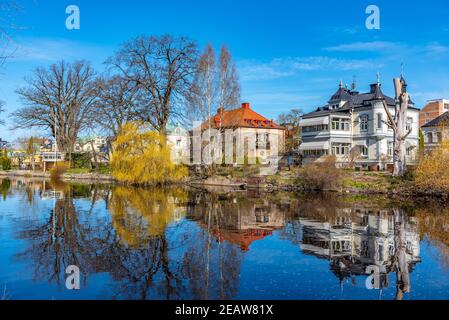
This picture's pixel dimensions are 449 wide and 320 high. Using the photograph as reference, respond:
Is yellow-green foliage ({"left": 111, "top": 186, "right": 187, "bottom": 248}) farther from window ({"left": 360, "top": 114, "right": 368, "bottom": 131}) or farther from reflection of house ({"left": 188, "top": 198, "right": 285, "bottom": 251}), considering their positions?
window ({"left": 360, "top": 114, "right": 368, "bottom": 131})

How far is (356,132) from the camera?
140 feet

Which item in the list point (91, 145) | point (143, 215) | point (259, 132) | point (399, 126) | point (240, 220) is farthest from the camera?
point (91, 145)

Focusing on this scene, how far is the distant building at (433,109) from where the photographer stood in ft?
238

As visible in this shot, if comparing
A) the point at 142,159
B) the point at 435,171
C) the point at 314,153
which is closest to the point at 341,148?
the point at 314,153

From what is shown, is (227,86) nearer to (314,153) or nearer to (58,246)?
(314,153)

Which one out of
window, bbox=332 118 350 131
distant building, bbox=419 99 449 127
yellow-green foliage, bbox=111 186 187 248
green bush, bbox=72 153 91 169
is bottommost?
yellow-green foliage, bbox=111 186 187 248

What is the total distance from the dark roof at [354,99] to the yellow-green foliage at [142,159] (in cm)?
1802

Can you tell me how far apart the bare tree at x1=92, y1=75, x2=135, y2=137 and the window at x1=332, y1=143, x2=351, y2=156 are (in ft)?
69.4

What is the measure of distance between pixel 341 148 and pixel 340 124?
2.57 m

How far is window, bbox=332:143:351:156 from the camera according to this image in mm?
42500

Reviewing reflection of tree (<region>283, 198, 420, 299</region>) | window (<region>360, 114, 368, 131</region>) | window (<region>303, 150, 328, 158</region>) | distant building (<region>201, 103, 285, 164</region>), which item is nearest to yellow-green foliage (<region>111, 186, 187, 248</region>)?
reflection of tree (<region>283, 198, 420, 299</region>)

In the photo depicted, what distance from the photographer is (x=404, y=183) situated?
95.5ft
